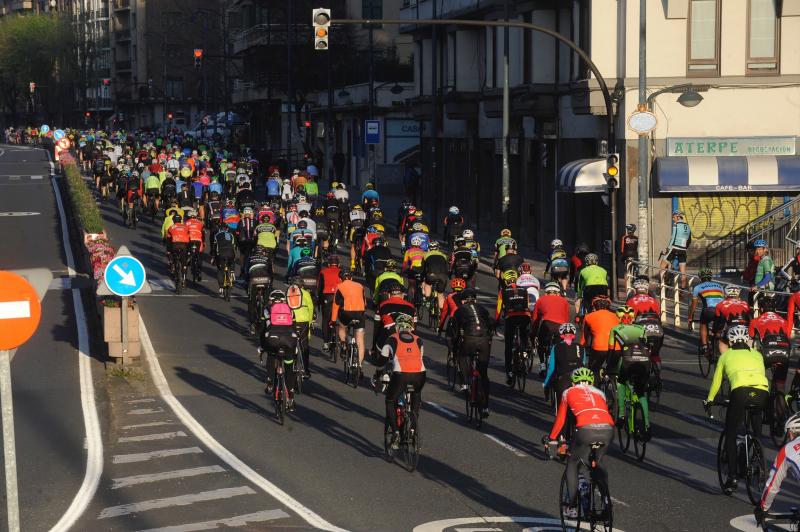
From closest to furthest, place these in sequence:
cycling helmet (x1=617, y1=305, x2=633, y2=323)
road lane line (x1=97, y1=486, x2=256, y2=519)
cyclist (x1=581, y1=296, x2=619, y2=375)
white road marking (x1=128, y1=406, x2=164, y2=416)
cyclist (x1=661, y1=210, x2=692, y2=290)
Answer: road lane line (x1=97, y1=486, x2=256, y2=519) < cycling helmet (x1=617, y1=305, x2=633, y2=323) < cyclist (x1=581, y1=296, x2=619, y2=375) < white road marking (x1=128, y1=406, x2=164, y2=416) < cyclist (x1=661, y1=210, x2=692, y2=290)

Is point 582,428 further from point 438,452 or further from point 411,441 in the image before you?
point 438,452

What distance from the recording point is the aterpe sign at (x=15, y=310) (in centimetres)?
933

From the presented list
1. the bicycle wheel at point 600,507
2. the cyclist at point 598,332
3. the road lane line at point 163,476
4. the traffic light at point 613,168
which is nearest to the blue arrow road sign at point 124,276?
the road lane line at point 163,476

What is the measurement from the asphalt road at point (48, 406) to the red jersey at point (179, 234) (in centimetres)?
253

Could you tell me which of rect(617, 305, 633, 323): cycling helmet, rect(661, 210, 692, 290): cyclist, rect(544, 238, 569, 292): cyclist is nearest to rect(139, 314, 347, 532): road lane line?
rect(617, 305, 633, 323): cycling helmet

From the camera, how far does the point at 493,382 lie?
2141 centimetres

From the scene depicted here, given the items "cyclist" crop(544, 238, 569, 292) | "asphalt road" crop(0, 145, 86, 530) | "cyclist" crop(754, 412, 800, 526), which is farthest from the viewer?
"cyclist" crop(544, 238, 569, 292)

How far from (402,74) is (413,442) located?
6575 centimetres

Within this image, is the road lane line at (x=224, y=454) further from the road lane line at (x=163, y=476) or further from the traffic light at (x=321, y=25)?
the traffic light at (x=321, y=25)

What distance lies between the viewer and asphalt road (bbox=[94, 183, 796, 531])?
13.3 metres

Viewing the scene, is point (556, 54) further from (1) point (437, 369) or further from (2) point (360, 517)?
(2) point (360, 517)

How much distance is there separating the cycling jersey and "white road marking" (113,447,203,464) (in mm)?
5723

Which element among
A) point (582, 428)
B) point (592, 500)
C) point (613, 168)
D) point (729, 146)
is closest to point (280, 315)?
point (582, 428)

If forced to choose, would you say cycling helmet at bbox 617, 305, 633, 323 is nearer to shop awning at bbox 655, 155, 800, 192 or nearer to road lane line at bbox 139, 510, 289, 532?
road lane line at bbox 139, 510, 289, 532
